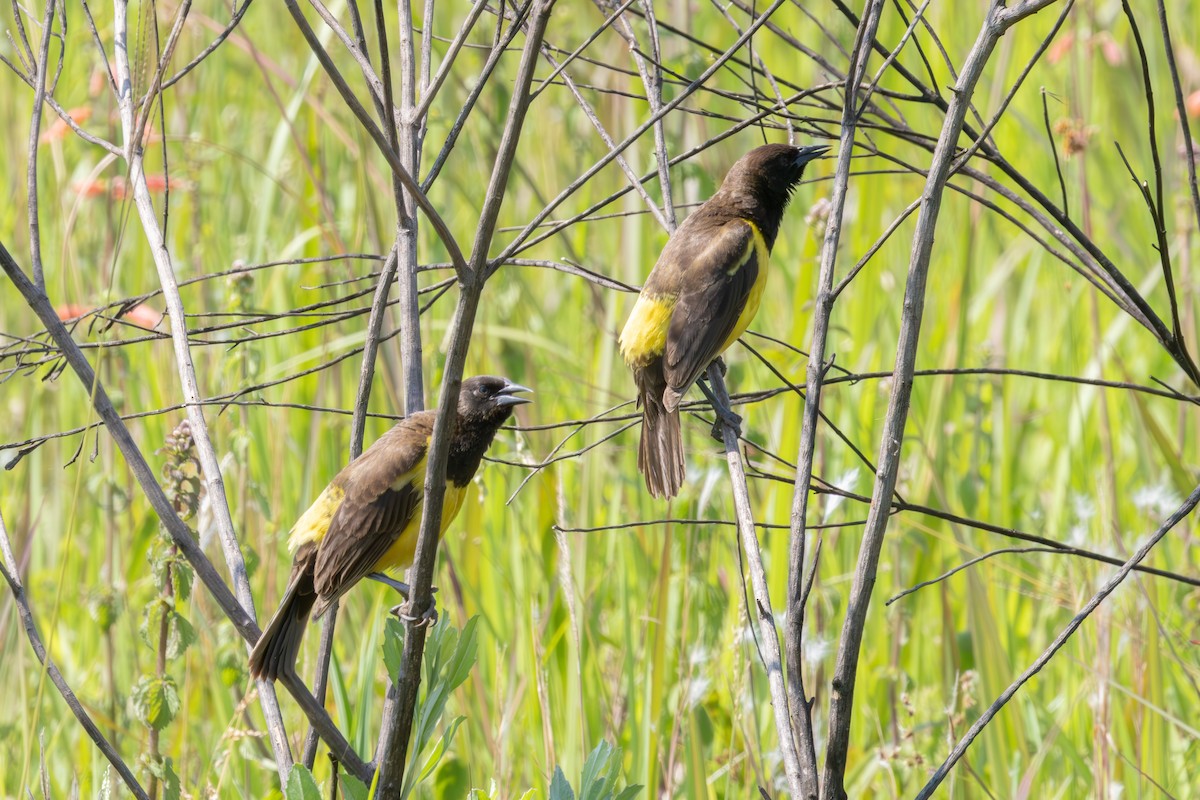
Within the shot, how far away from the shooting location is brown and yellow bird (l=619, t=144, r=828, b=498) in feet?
12.6

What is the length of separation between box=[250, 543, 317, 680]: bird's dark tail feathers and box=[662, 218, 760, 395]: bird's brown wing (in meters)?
1.33

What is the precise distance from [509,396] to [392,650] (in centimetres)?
128

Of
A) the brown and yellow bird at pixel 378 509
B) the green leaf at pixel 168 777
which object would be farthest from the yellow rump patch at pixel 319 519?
the green leaf at pixel 168 777

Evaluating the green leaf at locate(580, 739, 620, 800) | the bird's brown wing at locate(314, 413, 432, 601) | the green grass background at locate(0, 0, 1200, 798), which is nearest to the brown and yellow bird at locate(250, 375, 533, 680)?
the bird's brown wing at locate(314, 413, 432, 601)

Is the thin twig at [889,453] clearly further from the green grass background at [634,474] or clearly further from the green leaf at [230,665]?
the green leaf at [230,665]

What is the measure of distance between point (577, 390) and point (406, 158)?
109 inches

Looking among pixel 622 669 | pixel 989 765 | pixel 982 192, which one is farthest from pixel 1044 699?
pixel 982 192

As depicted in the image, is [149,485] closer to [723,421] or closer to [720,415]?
[723,421]

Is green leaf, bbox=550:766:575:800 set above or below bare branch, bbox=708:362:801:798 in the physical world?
below

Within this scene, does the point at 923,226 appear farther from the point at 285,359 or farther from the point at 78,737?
A: the point at 285,359

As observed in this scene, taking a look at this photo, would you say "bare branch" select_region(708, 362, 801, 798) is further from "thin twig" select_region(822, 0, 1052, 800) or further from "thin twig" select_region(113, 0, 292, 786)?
"thin twig" select_region(113, 0, 292, 786)

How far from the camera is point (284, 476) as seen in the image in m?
4.68

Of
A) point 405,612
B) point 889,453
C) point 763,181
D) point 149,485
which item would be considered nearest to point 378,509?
point 405,612

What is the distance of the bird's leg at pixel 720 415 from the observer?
9.23ft
